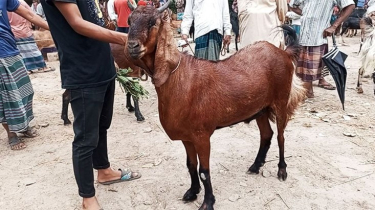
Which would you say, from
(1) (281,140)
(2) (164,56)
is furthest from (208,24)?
(2) (164,56)

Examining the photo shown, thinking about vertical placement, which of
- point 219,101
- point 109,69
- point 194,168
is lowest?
point 194,168

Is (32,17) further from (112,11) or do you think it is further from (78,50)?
(112,11)

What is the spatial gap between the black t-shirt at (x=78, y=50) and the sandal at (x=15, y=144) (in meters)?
2.36

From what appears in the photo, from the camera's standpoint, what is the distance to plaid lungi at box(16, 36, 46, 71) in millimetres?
7300

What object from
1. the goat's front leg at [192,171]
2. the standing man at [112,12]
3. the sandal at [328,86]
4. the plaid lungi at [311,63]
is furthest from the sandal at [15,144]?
the sandal at [328,86]

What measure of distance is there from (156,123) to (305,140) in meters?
2.15

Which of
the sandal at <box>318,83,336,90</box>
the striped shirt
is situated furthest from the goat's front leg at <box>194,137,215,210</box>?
the sandal at <box>318,83,336,90</box>

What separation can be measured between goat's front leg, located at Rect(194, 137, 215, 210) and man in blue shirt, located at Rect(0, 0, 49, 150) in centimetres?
273

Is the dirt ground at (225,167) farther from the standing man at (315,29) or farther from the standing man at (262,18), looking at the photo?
the standing man at (262,18)

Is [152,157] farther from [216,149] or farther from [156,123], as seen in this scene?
[156,123]

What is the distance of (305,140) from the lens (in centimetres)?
Answer: 426

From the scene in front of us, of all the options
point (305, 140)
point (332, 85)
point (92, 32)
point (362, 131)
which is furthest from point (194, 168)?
point (332, 85)

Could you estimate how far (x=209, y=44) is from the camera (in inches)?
185

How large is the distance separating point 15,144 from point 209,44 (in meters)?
2.94
